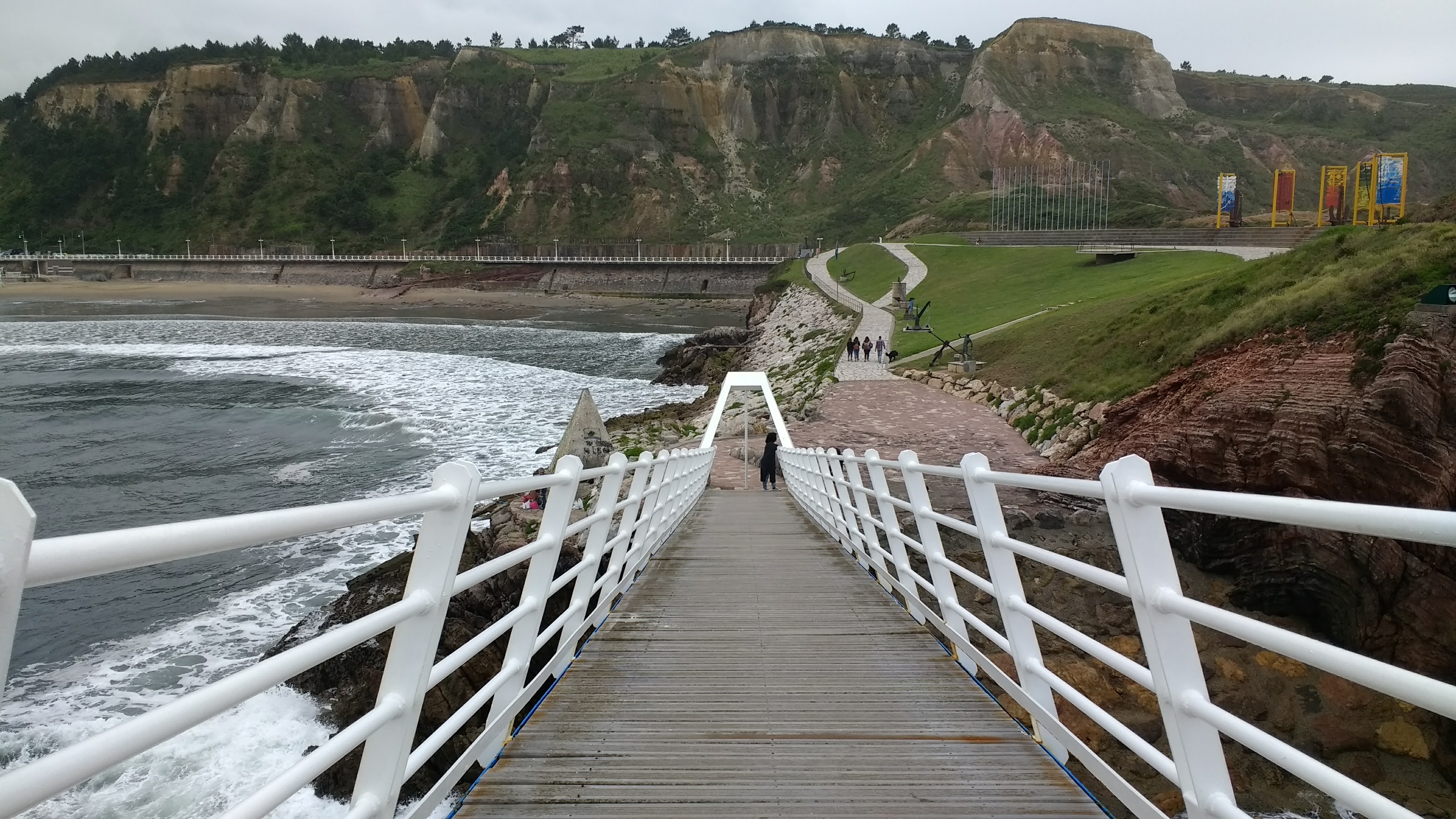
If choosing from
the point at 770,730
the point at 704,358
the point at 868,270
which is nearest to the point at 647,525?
the point at 770,730

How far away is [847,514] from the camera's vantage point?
8.09m

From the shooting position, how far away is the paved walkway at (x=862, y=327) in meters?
27.3

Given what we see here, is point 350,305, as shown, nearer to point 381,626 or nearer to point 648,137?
point 648,137

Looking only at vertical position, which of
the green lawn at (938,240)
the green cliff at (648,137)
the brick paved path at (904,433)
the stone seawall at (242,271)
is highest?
the green cliff at (648,137)

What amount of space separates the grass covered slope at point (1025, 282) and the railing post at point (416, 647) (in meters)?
26.0

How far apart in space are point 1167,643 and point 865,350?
2772 cm

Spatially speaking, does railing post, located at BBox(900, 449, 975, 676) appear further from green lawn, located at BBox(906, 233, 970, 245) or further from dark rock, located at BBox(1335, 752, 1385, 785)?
green lawn, located at BBox(906, 233, 970, 245)

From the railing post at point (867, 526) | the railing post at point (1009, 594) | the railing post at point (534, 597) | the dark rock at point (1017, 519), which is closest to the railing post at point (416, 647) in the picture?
the railing post at point (534, 597)

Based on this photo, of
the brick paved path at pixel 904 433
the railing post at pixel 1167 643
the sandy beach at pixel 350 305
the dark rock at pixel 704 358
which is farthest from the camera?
the sandy beach at pixel 350 305

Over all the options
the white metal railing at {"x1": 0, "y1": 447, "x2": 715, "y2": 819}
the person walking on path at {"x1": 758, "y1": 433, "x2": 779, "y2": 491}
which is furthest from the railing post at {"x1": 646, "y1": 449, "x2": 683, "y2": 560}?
the person walking on path at {"x1": 758, "y1": 433, "x2": 779, "y2": 491}

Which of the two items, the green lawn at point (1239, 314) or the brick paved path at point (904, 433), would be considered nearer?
the green lawn at point (1239, 314)

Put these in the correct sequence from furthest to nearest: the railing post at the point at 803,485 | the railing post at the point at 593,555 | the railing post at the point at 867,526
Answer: the railing post at the point at 803,485, the railing post at the point at 867,526, the railing post at the point at 593,555

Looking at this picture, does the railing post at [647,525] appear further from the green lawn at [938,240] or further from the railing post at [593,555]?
the green lawn at [938,240]

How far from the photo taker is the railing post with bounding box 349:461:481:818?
241 cm
